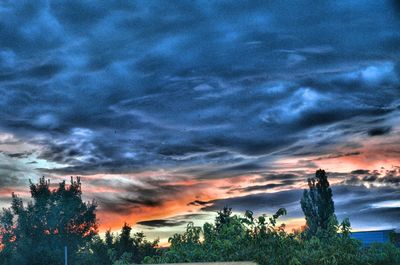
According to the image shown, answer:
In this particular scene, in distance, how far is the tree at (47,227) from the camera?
4991 centimetres

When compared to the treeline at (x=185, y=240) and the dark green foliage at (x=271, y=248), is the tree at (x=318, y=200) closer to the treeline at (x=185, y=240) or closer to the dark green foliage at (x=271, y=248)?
the treeline at (x=185, y=240)

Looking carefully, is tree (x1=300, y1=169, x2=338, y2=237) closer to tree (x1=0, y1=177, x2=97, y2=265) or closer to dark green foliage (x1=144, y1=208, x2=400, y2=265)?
tree (x1=0, y1=177, x2=97, y2=265)

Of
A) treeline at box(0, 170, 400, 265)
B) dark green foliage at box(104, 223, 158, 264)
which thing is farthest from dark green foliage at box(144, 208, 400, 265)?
dark green foliage at box(104, 223, 158, 264)

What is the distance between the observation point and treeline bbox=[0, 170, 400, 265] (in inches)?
401

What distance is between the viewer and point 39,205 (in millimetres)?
54750

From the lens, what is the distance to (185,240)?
470 inches

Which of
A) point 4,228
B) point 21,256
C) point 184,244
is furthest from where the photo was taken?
point 4,228

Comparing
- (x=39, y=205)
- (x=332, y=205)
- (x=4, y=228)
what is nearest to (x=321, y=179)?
(x=332, y=205)

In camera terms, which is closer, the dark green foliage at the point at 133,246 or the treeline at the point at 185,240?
the treeline at the point at 185,240

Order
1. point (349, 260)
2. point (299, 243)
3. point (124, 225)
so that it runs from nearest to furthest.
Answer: point (349, 260) < point (299, 243) < point (124, 225)

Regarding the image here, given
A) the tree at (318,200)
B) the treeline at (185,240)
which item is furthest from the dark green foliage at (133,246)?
the tree at (318,200)

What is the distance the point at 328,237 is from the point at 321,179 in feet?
158

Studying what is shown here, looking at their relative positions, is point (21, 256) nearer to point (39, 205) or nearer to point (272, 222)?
point (39, 205)

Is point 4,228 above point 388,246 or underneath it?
above
